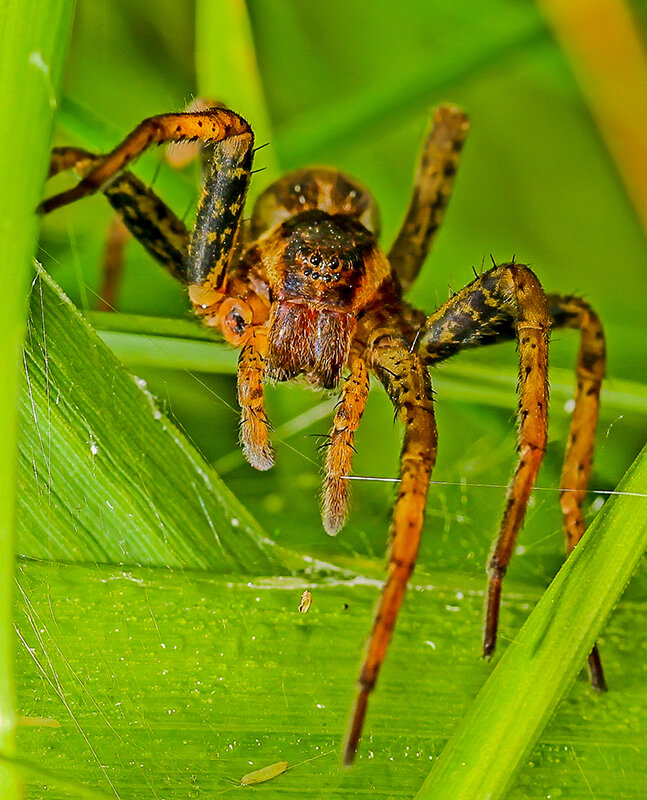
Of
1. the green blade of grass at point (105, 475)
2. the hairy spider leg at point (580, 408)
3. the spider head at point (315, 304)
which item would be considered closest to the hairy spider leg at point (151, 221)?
the spider head at point (315, 304)

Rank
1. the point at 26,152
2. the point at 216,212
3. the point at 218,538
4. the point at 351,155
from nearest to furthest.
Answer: the point at 26,152 < the point at 218,538 < the point at 216,212 < the point at 351,155

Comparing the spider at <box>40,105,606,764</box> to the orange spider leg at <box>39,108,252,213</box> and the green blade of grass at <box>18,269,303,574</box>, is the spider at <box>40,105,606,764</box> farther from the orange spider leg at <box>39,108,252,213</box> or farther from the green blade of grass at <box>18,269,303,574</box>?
the green blade of grass at <box>18,269,303,574</box>

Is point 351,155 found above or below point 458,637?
above

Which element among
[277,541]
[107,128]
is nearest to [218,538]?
[277,541]

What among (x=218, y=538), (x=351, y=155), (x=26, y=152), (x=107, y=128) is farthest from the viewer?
(x=351, y=155)

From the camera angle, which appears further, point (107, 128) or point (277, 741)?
point (107, 128)

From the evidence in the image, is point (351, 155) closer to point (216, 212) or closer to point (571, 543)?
point (216, 212)

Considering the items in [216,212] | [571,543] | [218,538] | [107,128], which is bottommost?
[571,543]
